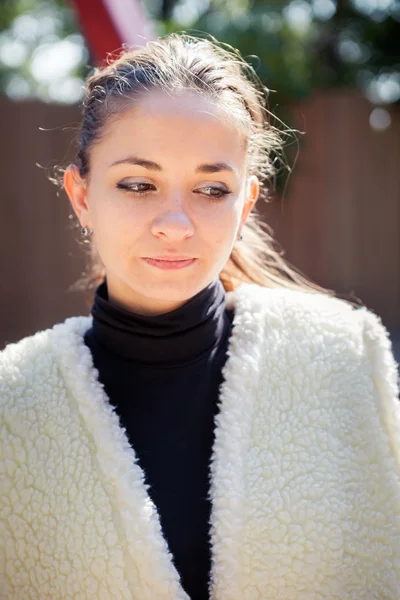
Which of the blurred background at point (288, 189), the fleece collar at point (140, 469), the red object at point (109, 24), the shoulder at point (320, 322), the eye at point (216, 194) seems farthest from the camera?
the blurred background at point (288, 189)

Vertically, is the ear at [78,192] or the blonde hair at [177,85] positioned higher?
the blonde hair at [177,85]

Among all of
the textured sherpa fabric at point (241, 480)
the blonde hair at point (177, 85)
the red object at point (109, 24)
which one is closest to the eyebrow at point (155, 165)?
the blonde hair at point (177, 85)

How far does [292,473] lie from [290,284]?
63 centimetres

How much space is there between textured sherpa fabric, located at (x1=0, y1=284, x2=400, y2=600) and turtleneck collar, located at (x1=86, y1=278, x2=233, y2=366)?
0.07 m

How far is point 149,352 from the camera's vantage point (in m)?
1.59

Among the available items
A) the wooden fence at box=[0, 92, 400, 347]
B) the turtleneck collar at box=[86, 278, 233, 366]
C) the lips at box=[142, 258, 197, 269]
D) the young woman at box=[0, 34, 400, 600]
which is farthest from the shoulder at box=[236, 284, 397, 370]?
the wooden fence at box=[0, 92, 400, 347]

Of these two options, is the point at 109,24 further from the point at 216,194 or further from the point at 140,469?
the point at 140,469

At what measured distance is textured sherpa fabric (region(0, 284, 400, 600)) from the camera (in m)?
1.41

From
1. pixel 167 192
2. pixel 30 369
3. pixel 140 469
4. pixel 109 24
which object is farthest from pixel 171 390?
pixel 109 24

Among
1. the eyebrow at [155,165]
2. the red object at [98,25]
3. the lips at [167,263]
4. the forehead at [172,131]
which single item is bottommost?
the lips at [167,263]

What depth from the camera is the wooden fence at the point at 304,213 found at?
18.2ft

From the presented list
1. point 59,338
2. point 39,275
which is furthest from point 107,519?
point 39,275

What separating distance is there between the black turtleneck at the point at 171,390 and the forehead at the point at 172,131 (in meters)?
0.31

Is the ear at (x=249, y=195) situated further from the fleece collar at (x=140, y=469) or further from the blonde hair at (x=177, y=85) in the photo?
the fleece collar at (x=140, y=469)
